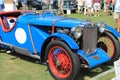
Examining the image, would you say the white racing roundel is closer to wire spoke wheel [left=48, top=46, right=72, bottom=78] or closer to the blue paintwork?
the blue paintwork

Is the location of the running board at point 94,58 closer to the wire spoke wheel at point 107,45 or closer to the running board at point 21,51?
the wire spoke wheel at point 107,45

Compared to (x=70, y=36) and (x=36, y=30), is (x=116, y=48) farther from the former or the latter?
(x=36, y=30)

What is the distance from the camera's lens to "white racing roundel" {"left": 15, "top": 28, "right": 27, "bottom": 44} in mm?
6238

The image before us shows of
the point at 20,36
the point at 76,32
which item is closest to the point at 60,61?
the point at 76,32

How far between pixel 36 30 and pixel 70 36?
3.23 feet

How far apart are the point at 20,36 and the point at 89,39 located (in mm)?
1717

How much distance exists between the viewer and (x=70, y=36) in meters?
5.28

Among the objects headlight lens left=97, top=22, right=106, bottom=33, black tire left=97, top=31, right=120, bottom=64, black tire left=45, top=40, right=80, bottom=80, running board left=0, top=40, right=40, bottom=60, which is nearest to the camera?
black tire left=45, top=40, right=80, bottom=80

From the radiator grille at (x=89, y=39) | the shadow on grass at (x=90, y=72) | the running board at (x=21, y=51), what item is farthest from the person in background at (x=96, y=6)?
the radiator grille at (x=89, y=39)

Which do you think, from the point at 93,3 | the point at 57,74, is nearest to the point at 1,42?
the point at 57,74

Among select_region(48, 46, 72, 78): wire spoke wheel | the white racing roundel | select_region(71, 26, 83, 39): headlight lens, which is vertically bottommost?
select_region(48, 46, 72, 78): wire spoke wheel

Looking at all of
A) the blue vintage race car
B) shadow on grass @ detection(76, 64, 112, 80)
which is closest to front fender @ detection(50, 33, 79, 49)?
the blue vintage race car

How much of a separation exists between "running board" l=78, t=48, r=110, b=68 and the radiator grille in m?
0.10

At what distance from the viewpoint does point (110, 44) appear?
5.99 meters
